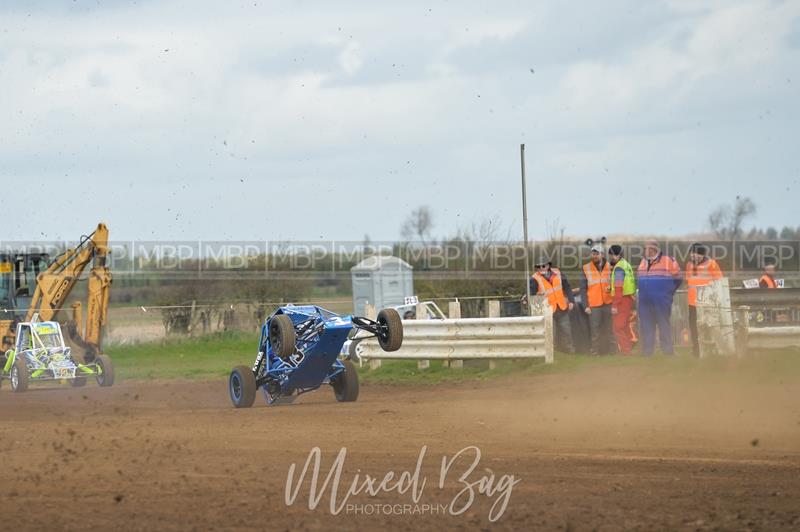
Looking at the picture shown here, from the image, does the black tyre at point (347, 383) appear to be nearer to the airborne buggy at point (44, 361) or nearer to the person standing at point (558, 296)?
the person standing at point (558, 296)

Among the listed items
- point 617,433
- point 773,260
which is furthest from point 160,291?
point 617,433

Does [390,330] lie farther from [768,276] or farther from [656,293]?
[768,276]

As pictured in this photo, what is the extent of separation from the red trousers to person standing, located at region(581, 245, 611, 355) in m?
0.18

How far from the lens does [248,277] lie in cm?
3381

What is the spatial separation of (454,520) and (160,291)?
28236 millimetres

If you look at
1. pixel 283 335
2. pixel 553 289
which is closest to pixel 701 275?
pixel 553 289

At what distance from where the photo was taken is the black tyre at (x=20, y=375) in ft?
66.1

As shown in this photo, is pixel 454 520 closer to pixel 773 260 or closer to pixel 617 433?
pixel 617 433

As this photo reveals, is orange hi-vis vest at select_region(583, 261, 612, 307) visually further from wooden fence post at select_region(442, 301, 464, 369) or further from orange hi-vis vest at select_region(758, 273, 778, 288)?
orange hi-vis vest at select_region(758, 273, 778, 288)

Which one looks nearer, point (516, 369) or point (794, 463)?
point (794, 463)

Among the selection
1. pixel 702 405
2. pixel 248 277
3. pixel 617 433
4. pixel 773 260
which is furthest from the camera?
pixel 248 277

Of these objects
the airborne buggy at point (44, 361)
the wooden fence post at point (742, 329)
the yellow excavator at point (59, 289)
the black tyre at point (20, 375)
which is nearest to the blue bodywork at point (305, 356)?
the wooden fence post at point (742, 329)

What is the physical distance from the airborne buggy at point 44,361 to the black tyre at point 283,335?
865 cm

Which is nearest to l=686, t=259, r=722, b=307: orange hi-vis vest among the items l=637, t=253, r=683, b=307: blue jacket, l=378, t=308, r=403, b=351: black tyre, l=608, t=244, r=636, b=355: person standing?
l=637, t=253, r=683, b=307: blue jacket
